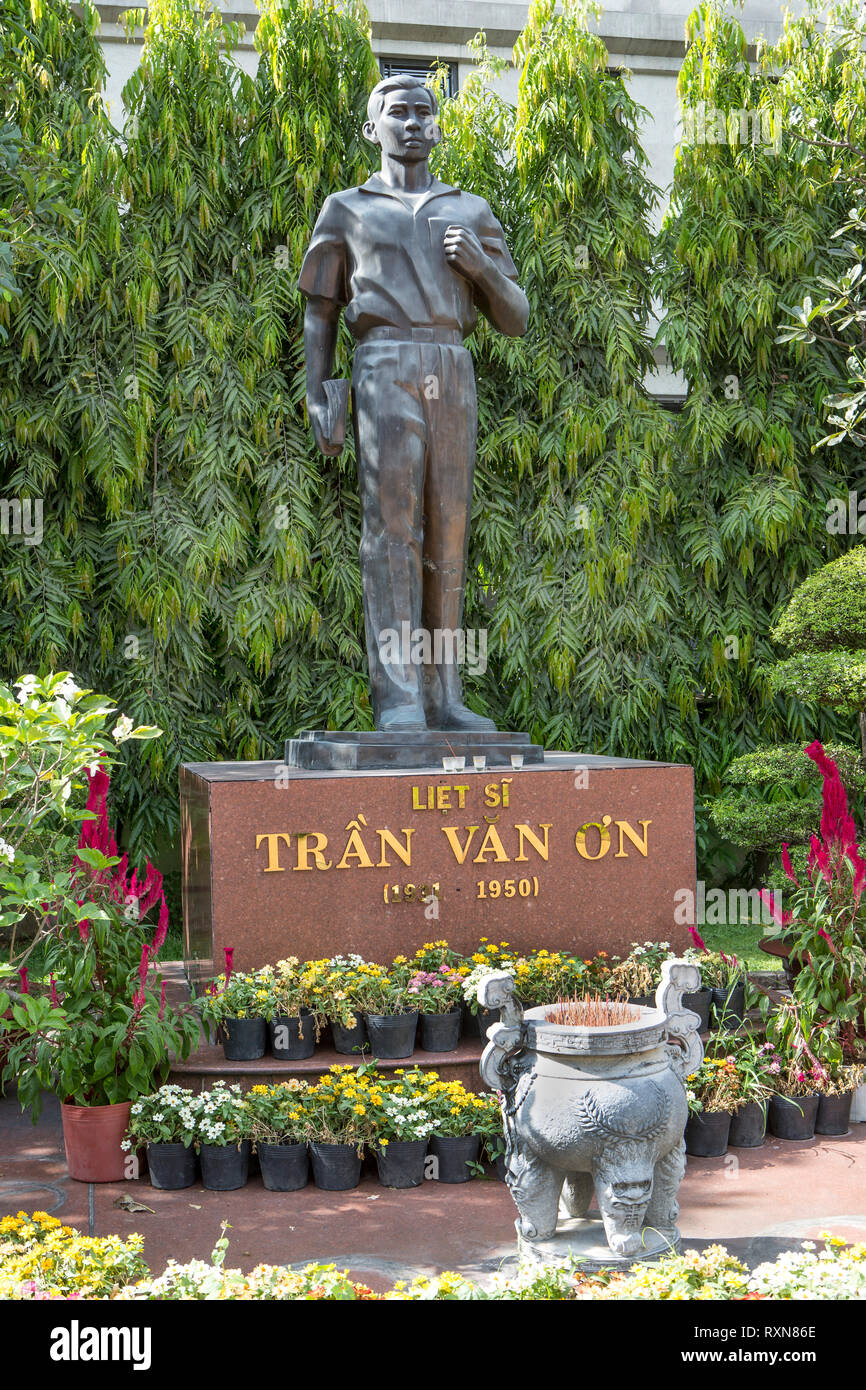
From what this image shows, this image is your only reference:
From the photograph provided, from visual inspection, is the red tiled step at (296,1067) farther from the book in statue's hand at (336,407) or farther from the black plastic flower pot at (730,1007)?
the book in statue's hand at (336,407)

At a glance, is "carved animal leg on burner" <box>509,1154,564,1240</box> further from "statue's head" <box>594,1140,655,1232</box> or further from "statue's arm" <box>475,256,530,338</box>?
"statue's arm" <box>475,256,530,338</box>

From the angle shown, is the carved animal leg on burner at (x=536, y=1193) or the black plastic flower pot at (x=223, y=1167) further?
the black plastic flower pot at (x=223, y=1167)

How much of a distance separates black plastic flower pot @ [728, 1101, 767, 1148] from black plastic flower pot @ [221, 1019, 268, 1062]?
1.42m

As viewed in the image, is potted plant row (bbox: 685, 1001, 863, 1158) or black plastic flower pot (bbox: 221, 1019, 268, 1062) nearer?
potted plant row (bbox: 685, 1001, 863, 1158)

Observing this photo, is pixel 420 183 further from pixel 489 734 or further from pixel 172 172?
pixel 172 172

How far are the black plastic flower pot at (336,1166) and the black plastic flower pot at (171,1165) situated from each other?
0.34m

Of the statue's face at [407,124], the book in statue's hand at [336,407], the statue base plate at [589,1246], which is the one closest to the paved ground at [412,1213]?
the statue base plate at [589,1246]

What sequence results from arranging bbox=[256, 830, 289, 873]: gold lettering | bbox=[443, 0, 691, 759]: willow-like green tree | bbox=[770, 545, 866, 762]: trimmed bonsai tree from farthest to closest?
bbox=[443, 0, 691, 759]: willow-like green tree, bbox=[770, 545, 866, 762]: trimmed bonsai tree, bbox=[256, 830, 289, 873]: gold lettering

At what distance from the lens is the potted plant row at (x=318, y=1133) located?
11.7ft

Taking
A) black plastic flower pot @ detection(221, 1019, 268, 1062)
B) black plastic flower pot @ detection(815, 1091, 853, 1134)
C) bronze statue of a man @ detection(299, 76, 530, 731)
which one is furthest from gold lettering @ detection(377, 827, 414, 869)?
black plastic flower pot @ detection(815, 1091, 853, 1134)

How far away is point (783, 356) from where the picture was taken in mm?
8062

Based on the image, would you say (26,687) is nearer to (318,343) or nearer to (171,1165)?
(171,1165)

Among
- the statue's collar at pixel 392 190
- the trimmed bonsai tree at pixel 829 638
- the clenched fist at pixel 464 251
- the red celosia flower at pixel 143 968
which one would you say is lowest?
the red celosia flower at pixel 143 968

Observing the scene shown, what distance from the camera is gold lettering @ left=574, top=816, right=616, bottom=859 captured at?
4773mm
